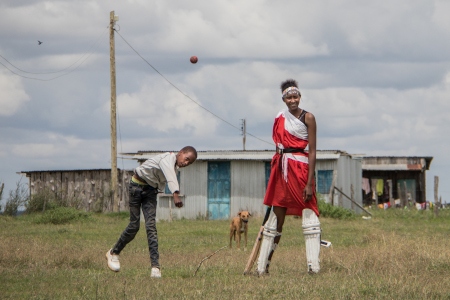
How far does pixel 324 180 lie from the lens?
103 feet

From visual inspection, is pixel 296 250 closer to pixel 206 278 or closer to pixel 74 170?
pixel 206 278

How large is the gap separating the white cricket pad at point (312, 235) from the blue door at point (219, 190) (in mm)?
21930

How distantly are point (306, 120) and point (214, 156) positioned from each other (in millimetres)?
21905

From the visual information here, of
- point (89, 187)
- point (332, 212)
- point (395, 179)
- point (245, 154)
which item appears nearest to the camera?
point (332, 212)

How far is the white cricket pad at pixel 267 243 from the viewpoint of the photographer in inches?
373

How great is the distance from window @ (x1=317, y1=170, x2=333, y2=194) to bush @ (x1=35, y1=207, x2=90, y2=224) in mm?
9041

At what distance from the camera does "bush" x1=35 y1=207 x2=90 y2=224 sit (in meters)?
26.3

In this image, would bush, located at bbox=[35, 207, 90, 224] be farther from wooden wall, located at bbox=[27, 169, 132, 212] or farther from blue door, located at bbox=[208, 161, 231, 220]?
wooden wall, located at bbox=[27, 169, 132, 212]

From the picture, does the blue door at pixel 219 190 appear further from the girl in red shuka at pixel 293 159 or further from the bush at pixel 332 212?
the girl in red shuka at pixel 293 159

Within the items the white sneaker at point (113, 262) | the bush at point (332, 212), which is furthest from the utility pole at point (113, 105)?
the white sneaker at point (113, 262)

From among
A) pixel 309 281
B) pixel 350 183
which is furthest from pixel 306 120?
pixel 350 183

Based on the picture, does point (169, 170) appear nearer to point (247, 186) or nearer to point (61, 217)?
point (61, 217)

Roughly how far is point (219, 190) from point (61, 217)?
710cm

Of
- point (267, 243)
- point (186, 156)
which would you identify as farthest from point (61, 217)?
point (267, 243)
